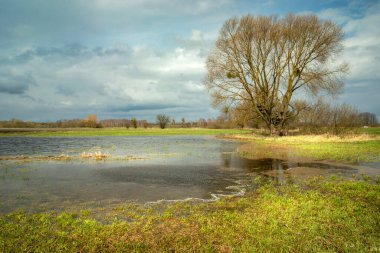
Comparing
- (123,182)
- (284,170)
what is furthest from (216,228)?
(284,170)

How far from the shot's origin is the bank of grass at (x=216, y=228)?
16.1ft

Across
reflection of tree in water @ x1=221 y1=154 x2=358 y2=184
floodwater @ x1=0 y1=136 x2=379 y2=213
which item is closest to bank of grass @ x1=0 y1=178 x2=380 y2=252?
floodwater @ x1=0 y1=136 x2=379 y2=213

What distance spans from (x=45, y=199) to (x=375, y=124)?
105 meters

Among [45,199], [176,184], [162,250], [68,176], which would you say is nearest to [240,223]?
[162,250]

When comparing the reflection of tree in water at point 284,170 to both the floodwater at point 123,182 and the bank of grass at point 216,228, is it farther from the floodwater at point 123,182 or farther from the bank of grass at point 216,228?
the bank of grass at point 216,228

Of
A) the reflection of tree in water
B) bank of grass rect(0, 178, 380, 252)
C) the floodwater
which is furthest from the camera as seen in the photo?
the reflection of tree in water

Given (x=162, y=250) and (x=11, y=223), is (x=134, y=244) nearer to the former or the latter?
(x=162, y=250)

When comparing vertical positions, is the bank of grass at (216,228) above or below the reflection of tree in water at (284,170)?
above

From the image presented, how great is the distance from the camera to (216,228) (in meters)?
5.72

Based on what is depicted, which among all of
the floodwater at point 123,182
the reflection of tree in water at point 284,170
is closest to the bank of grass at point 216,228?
the floodwater at point 123,182

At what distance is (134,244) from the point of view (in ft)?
16.6

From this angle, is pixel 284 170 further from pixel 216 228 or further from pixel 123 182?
pixel 216 228

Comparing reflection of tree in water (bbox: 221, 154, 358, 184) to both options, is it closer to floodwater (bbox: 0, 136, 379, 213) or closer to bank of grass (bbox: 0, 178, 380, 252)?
floodwater (bbox: 0, 136, 379, 213)

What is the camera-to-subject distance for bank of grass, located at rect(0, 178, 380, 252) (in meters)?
4.91
